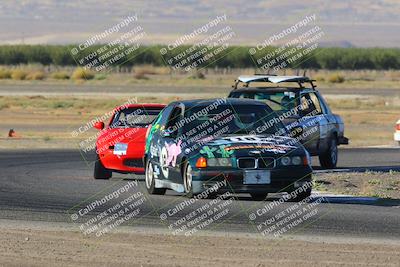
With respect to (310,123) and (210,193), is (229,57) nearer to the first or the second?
(310,123)

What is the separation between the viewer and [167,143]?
17.4 m

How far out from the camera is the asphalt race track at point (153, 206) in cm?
1412

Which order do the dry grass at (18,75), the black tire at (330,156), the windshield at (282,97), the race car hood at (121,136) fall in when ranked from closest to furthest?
the race car hood at (121,136) → the windshield at (282,97) → the black tire at (330,156) → the dry grass at (18,75)

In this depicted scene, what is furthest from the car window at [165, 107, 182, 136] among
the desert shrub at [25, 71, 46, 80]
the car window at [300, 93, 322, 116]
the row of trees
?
the row of trees

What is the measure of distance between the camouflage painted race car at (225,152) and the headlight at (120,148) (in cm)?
241

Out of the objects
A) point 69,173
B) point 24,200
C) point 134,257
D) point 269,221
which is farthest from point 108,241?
point 69,173

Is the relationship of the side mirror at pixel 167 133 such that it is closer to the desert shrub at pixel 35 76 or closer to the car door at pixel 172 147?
A: the car door at pixel 172 147

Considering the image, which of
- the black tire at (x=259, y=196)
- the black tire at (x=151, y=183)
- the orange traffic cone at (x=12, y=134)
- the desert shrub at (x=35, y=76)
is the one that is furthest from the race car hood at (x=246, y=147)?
the desert shrub at (x=35, y=76)

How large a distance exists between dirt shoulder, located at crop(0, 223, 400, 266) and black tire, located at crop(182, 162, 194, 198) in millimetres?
2950

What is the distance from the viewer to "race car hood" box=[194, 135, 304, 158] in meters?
16.3

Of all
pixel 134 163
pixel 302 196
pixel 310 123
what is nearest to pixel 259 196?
pixel 302 196

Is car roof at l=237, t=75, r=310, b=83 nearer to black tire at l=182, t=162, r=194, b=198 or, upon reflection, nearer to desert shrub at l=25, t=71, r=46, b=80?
black tire at l=182, t=162, r=194, b=198

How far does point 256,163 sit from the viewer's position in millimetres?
16266

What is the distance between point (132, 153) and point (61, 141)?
49.5 feet
